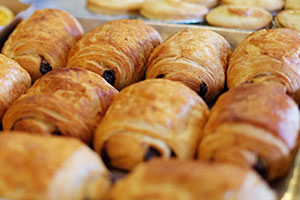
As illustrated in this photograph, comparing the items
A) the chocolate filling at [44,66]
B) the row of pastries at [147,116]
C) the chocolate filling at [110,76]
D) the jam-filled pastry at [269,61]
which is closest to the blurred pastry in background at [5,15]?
the row of pastries at [147,116]

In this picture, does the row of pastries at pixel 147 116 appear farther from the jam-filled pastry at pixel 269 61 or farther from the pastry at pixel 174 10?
the pastry at pixel 174 10

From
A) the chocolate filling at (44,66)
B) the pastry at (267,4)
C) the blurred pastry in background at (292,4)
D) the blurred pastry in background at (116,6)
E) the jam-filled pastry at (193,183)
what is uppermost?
the jam-filled pastry at (193,183)

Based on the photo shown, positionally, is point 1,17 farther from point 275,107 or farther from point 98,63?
point 275,107

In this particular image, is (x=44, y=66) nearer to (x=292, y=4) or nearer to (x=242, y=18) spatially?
(x=242, y=18)

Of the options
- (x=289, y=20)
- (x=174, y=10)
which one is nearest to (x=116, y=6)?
(x=174, y=10)

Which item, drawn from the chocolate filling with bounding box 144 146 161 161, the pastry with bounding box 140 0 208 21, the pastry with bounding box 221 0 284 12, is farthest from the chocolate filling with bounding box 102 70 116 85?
the pastry with bounding box 221 0 284 12

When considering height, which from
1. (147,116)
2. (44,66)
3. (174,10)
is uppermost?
(147,116)

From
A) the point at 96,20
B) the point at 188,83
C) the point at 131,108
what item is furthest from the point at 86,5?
the point at 131,108
